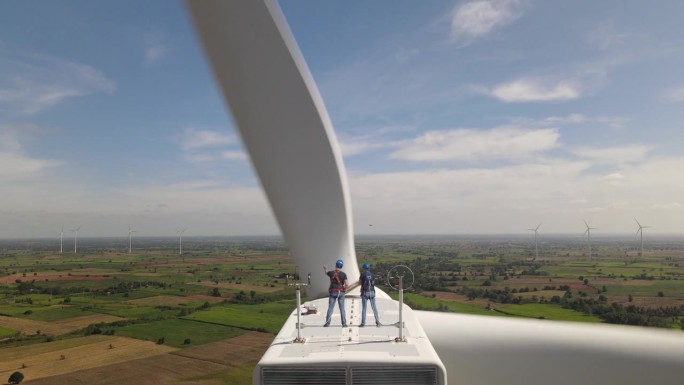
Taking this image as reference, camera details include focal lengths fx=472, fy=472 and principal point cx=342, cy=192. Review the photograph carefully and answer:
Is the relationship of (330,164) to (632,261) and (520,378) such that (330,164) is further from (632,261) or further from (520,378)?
(632,261)

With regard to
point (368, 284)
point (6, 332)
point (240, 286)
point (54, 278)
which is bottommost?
point (6, 332)

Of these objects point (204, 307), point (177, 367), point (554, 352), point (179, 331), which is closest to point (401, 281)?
point (554, 352)

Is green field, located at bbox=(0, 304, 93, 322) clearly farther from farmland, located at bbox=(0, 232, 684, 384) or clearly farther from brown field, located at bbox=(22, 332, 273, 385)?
brown field, located at bbox=(22, 332, 273, 385)

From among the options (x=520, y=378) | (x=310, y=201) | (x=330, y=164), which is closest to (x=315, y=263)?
(x=310, y=201)

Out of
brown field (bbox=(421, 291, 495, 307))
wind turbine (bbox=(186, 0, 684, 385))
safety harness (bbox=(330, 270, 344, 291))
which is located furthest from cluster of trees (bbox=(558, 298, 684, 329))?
safety harness (bbox=(330, 270, 344, 291))

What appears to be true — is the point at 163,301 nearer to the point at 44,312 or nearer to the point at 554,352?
the point at 44,312

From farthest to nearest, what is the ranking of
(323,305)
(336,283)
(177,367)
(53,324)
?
(53,324)
(177,367)
(323,305)
(336,283)
